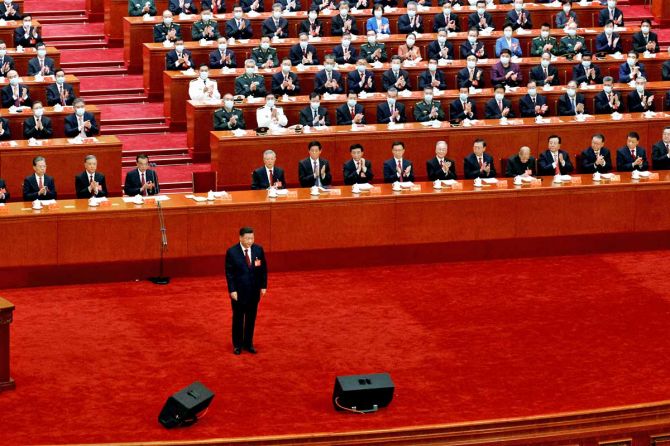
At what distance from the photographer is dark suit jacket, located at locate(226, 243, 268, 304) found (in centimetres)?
1143

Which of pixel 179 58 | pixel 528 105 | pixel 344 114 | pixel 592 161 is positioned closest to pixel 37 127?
pixel 179 58

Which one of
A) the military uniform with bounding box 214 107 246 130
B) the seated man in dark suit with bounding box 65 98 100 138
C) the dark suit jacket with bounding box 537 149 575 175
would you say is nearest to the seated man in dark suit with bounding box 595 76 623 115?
the dark suit jacket with bounding box 537 149 575 175

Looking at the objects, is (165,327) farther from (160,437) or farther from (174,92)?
(174,92)

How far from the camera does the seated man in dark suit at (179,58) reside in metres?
18.0

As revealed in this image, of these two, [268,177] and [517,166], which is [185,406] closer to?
[268,177]

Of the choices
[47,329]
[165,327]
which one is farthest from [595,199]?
[47,329]

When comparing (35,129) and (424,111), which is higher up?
(424,111)

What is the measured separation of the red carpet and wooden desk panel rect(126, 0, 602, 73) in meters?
6.37

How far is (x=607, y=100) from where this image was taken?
1772 cm

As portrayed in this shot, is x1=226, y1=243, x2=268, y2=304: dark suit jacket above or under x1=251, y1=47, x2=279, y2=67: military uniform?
under

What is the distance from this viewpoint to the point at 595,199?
49.5 feet

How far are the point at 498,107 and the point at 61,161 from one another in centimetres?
577

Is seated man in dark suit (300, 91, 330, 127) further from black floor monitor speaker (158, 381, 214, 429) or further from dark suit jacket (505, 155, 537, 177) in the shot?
black floor monitor speaker (158, 381, 214, 429)

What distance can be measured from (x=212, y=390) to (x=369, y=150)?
616cm
